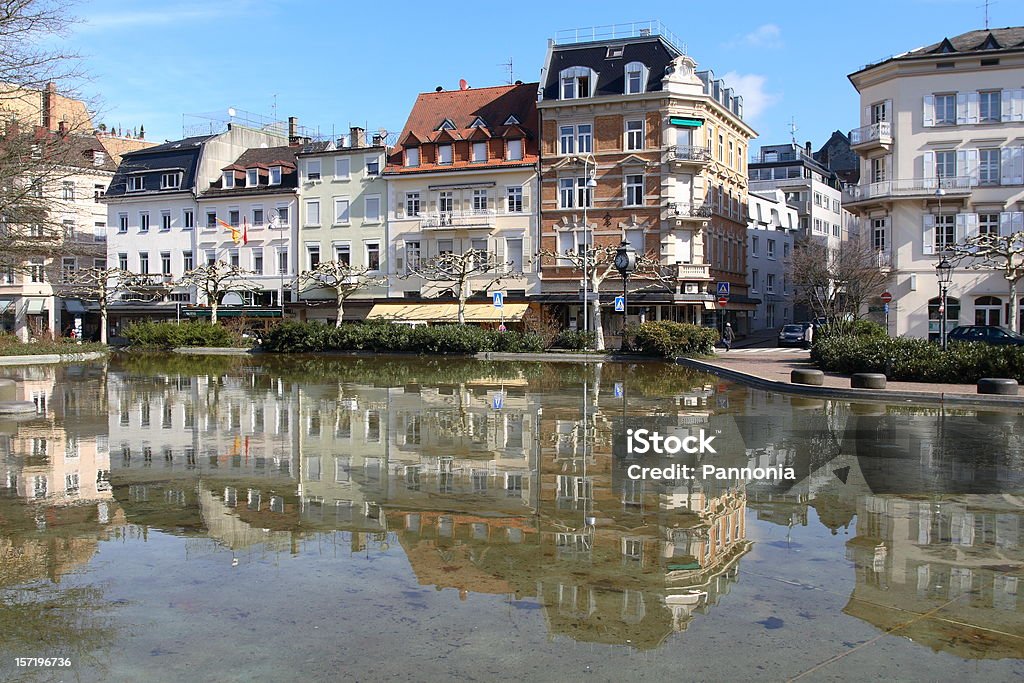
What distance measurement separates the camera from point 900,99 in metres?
45.8

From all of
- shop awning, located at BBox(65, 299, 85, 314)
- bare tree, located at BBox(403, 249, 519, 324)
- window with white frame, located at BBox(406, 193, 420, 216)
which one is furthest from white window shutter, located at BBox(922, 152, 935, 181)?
shop awning, located at BBox(65, 299, 85, 314)

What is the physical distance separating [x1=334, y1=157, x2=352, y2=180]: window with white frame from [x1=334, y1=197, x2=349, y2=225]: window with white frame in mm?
1408

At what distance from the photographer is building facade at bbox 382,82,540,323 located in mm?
52812

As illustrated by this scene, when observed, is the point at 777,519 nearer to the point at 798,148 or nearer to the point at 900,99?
the point at 900,99

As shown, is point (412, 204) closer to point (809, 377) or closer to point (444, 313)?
point (444, 313)

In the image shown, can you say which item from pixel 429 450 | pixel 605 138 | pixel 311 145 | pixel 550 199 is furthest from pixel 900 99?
pixel 429 450

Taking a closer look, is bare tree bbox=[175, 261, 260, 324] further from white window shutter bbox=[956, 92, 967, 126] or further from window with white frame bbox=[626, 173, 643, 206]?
white window shutter bbox=[956, 92, 967, 126]

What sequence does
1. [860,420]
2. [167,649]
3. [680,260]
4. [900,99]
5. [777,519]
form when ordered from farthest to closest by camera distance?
[680,260], [900,99], [860,420], [777,519], [167,649]

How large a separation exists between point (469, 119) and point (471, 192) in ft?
17.6

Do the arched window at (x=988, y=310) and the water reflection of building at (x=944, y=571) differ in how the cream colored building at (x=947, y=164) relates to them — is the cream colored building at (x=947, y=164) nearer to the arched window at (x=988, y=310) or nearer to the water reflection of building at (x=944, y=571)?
the arched window at (x=988, y=310)

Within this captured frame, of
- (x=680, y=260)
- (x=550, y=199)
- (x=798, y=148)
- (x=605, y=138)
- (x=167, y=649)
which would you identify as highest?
(x=798, y=148)

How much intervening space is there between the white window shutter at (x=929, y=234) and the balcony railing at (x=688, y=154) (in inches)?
464

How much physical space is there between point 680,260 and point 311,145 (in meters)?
26.2

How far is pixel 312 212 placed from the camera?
58312mm
